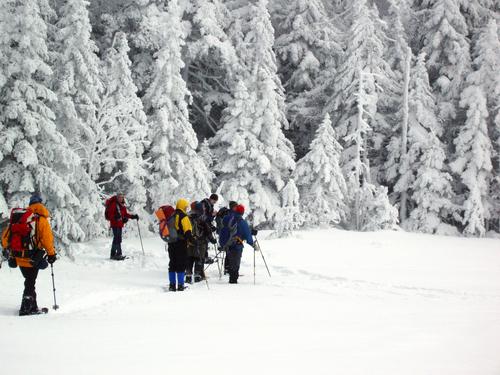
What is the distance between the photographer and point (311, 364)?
16.9ft

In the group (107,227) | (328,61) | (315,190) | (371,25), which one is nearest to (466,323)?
(107,227)

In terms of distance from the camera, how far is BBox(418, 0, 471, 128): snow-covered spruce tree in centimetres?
2827

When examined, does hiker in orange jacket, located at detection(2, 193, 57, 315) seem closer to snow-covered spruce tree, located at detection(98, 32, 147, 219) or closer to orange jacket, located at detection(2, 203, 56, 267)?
orange jacket, located at detection(2, 203, 56, 267)

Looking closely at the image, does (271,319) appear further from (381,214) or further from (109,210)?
(381,214)

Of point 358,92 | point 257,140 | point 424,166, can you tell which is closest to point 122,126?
point 257,140

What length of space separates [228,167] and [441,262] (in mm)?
11876

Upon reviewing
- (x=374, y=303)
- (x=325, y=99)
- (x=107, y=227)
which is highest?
(x=325, y=99)

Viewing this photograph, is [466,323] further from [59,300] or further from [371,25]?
[371,25]

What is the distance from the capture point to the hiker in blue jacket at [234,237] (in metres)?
11.5

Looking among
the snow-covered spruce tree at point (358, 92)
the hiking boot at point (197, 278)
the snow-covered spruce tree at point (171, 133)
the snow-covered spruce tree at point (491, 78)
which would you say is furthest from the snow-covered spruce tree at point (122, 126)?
the snow-covered spruce tree at point (491, 78)

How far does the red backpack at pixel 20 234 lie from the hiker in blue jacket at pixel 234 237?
4.53m

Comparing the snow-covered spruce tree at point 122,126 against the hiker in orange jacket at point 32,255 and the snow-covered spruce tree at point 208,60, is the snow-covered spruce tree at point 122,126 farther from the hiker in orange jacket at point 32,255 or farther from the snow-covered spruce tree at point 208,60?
the hiker in orange jacket at point 32,255

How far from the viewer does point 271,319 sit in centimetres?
755

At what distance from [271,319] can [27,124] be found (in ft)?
31.3
